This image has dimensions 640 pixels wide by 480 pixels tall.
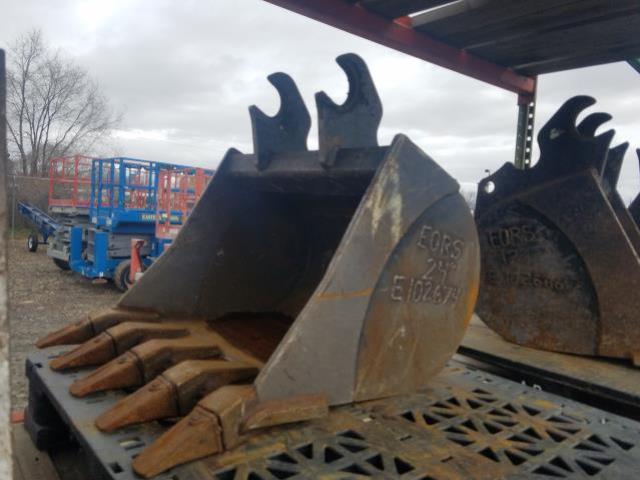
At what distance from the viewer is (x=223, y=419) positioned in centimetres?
130

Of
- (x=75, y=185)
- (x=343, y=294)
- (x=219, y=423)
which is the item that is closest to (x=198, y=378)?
(x=219, y=423)

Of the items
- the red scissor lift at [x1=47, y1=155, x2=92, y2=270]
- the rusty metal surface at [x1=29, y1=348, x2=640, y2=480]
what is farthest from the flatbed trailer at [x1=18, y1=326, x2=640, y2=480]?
the red scissor lift at [x1=47, y1=155, x2=92, y2=270]

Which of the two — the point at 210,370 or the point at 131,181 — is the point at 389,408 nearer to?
the point at 210,370

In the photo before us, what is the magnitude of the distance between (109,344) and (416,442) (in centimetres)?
110

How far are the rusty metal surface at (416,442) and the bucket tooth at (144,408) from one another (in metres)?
0.03

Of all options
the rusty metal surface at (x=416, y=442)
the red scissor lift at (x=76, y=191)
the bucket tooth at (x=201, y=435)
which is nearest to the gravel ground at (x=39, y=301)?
the red scissor lift at (x=76, y=191)

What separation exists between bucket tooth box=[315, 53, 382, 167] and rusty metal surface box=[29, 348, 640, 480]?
0.83 m

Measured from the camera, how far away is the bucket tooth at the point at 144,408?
141 centimetres

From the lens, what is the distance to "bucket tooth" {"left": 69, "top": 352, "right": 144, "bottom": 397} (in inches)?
64.9

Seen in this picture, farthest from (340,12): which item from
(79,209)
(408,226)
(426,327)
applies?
(79,209)

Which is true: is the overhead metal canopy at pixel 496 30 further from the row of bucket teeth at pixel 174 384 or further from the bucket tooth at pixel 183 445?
the bucket tooth at pixel 183 445

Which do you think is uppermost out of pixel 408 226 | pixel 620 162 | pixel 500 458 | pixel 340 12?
pixel 340 12

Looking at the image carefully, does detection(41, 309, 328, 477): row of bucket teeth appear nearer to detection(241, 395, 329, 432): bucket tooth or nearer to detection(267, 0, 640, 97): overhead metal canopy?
detection(241, 395, 329, 432): bucket tooth

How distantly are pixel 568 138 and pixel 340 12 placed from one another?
127 centimetres
